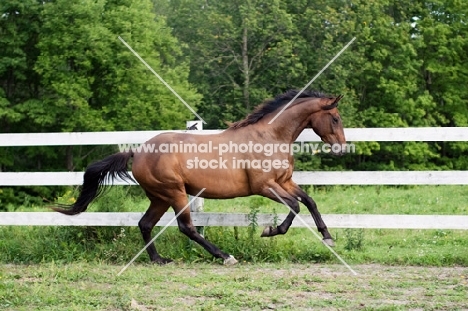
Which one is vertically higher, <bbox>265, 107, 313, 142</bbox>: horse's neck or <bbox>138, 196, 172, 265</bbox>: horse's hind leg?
<bbox>265, 107, 313, 142</bbox>: horse's neck

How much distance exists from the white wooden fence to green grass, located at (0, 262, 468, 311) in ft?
2.06

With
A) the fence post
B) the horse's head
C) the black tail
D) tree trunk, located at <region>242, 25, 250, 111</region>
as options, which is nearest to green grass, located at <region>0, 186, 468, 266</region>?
the fence post

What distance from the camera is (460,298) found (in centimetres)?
513

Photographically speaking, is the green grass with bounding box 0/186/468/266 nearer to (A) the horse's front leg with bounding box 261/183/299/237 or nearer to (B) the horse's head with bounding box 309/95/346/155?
(A) the horse's front leg with bounding box 261/183/299/237

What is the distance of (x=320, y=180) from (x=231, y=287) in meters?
2.10

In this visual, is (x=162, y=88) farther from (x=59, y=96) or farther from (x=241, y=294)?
(x=241, y=294)

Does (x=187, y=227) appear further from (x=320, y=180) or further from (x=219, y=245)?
(x=320, y=180)

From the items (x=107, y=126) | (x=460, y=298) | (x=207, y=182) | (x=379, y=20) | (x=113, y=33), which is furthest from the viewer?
(x=379, y=20)

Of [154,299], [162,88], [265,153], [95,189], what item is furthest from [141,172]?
[162,88]

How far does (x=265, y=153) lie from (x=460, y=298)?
2.70m

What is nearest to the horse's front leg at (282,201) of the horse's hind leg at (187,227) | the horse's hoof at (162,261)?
the horse's hind leg at (187,227)

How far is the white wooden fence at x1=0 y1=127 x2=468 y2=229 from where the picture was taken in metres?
7.04

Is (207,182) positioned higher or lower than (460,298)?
higher

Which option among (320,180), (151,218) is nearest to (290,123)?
(320,180)
